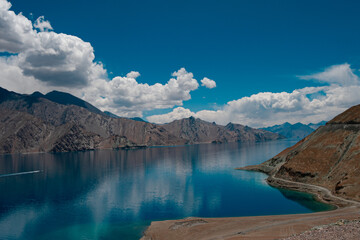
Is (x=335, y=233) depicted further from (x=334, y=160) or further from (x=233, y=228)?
(x=334, y=160)

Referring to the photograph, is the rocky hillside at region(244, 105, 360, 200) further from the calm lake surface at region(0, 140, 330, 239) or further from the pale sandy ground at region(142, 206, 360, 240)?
the pale sandy ground at region(142, 206, 360, 240)

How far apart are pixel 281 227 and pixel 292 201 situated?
4529 cm

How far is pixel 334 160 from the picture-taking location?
4370 inches

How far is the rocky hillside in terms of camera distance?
92250mm

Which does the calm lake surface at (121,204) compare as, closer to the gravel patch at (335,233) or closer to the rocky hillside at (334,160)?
the rocky hillside at (334,160)

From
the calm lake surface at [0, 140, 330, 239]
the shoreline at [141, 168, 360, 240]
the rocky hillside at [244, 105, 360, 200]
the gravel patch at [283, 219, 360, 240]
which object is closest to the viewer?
the gravel patch at [283, 219, 360, 240]

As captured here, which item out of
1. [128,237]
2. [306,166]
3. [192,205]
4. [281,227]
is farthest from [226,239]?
[306,166]

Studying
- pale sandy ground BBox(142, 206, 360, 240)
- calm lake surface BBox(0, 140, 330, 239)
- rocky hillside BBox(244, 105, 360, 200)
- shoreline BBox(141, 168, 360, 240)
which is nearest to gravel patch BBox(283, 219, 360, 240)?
shoreline BBox(141, 168, 360, 240)

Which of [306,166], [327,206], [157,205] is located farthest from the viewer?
[306,166]

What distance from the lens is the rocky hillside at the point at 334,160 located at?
92250mm

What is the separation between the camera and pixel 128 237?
60.5 meters

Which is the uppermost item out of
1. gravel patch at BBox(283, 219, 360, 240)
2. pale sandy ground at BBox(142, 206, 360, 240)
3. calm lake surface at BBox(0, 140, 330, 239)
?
gravel patch at BBox(283, 219, 360, 240)

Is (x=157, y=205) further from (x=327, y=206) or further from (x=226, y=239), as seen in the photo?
(x=327, y=206)

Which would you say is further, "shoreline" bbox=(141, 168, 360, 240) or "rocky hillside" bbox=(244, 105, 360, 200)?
"rocky hillside" bbox=(244, 105, 360, 200)
